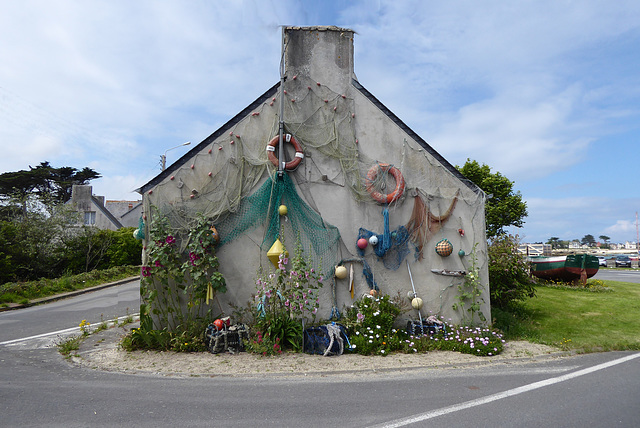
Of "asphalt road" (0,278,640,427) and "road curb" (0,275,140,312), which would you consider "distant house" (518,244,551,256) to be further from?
"road curb" (0,275,140,312)

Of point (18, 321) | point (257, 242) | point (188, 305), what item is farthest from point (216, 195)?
point (18, 321)

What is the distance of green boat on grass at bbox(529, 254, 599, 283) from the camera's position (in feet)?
60.0

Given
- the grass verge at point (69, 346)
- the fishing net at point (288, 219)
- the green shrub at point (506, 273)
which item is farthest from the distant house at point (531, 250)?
the grass verge at point (69, 346)

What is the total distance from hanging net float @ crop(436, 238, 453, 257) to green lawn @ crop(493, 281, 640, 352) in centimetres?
196

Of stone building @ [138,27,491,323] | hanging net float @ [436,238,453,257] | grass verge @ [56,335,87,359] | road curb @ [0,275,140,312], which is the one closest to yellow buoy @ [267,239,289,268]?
stone building @ [138,27,491,323]

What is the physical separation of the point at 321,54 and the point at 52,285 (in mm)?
15406

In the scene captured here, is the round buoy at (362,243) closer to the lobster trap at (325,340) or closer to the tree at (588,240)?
the lobster trap at (325,340)

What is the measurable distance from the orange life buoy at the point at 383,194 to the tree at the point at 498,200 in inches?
596

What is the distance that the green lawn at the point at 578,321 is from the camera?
850cm

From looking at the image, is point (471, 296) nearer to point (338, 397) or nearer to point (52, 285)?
point (338, 397)

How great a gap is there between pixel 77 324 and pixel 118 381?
231 inches

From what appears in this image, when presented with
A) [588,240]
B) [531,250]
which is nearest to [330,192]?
[531,250]

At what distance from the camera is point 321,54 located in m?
8.89

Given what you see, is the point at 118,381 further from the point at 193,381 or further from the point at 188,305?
the point at 188,305
